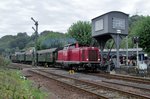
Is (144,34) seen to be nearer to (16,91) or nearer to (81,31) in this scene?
(81,31)

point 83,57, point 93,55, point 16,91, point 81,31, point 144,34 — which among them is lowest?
point 16,91

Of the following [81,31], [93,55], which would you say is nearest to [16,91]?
[93,55]

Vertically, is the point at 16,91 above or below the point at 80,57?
below

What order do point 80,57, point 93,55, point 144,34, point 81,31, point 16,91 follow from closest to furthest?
point 16,91 → point 93,55 → point 80,57 → point 144,34 → point 81,31

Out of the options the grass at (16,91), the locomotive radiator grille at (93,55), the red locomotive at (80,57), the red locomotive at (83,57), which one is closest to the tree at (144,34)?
the red locomotive at (80,57)

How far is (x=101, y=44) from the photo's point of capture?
4059cm

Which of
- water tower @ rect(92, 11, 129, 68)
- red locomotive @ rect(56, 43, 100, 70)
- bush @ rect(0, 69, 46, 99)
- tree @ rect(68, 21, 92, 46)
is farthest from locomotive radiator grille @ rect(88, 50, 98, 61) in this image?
tree @ rect(68, 21, 92, 46)

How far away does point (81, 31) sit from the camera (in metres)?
72.9

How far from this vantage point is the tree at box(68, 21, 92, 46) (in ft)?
234

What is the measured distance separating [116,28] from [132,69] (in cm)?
732

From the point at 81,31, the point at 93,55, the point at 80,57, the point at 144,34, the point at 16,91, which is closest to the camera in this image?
the point at 16,91

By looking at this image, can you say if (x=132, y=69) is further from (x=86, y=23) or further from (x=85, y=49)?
(x=86, y=23)

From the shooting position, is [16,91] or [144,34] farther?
[144,34]

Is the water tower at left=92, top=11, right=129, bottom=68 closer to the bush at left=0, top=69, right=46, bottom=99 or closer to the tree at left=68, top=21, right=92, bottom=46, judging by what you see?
the bush at left=0, top=69, right=46, bottom=99
